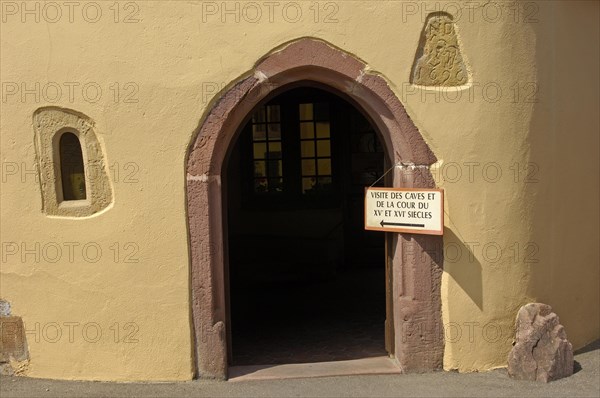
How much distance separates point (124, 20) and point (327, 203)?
5058 mm

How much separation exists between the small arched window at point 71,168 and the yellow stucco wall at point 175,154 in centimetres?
21

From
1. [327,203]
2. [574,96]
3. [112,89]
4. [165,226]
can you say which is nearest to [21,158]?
[112,89]

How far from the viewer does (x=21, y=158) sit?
503cm

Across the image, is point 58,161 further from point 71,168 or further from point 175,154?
point 175,154

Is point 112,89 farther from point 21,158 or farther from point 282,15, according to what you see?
point 282,15

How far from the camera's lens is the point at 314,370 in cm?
534

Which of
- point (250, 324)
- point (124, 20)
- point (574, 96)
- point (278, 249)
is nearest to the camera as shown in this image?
point (124, 20)

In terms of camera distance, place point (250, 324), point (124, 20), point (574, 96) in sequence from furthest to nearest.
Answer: point (250, 324) → point (574, 96) → point (124, 20)

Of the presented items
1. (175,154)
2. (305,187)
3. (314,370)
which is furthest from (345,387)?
(305,187)

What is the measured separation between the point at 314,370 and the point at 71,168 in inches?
96.7

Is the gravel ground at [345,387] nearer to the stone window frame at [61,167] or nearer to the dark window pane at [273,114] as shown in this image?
the stone window frame at [61,167]

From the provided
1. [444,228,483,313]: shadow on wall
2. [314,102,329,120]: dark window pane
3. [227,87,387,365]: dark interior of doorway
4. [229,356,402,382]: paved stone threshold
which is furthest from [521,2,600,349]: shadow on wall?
[314,102,329,120]: dark window pane

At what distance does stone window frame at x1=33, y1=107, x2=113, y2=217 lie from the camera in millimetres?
5023

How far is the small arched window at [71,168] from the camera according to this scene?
5113mm
